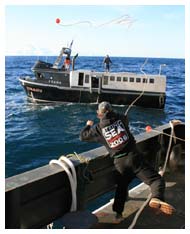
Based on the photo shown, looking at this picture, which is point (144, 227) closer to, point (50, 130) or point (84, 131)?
point (84, 131)

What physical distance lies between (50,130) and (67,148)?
5011mm

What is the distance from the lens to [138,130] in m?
21.9

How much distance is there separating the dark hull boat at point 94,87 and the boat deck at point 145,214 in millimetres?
24334

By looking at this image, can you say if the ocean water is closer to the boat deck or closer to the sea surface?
the sea surface

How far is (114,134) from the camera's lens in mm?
4320

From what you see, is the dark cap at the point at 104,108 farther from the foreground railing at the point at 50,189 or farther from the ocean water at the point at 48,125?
the ocean water at the point at 48,125

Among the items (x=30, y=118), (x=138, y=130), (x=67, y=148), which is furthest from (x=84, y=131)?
(x=30, y=118)

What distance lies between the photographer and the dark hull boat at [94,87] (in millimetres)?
29547

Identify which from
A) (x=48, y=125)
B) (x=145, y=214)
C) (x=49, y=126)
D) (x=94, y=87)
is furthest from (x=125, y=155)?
(x=94, y=87)

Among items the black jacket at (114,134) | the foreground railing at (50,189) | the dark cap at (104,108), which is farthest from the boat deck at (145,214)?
the dark cap at (104,108)

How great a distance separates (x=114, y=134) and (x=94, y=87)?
26.3m

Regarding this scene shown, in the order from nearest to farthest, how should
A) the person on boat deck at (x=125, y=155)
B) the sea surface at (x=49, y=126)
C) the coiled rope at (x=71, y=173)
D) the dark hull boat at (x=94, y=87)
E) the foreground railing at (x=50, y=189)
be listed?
the foreground railing at (x=50, y=189) → the coiled rope at (x=71, y=173) → the person on boat deck at (x=125, y=155) → the sea surface at (x=49, y=126) → the dark hull boat at (x=94, y=87)

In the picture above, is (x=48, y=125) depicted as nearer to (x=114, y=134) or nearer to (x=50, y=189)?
(x=114, y=134)

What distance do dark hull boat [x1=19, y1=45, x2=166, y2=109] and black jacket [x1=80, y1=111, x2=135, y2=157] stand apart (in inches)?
991
